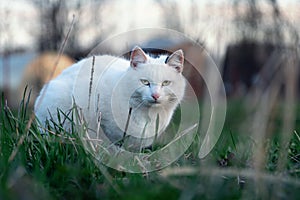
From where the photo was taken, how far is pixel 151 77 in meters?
3.40

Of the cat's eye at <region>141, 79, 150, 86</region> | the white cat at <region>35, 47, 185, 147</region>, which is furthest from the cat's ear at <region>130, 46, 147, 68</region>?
the cat's eye at <region>141, 79, 150, 86</region>

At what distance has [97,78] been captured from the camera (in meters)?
3.52

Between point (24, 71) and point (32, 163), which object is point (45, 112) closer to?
point (32, 163)

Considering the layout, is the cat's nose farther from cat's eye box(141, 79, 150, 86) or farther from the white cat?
cat's eye box(141, 79, 150, 86)

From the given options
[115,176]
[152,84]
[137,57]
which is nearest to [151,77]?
[152,84]

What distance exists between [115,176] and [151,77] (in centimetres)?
148

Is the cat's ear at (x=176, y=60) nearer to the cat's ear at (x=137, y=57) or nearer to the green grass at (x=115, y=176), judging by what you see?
the cat's ear at (x=137, y=57)

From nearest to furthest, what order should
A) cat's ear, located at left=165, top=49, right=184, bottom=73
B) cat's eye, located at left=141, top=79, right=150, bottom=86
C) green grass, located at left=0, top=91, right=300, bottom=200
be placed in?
green grass, located at left=0, top=91, right=300, bottom=200
cat's ear, located at left=165, top=49, right=184, bottom=73
cat's eye, located at left=141, top=79, right=150, bottom=86

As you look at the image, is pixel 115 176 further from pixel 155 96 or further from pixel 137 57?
pixel 137 57

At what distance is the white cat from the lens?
3377mm

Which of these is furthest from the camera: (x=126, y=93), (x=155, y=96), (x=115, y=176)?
(x=126, y=93)

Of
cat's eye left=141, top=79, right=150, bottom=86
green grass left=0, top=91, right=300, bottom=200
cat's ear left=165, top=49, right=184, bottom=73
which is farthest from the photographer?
cat's eye left=141, top=79, right=150, bottom=86

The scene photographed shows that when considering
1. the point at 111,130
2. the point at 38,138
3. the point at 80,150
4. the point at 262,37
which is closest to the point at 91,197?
the point at 80,150

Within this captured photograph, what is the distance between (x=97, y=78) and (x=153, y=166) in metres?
1.44
